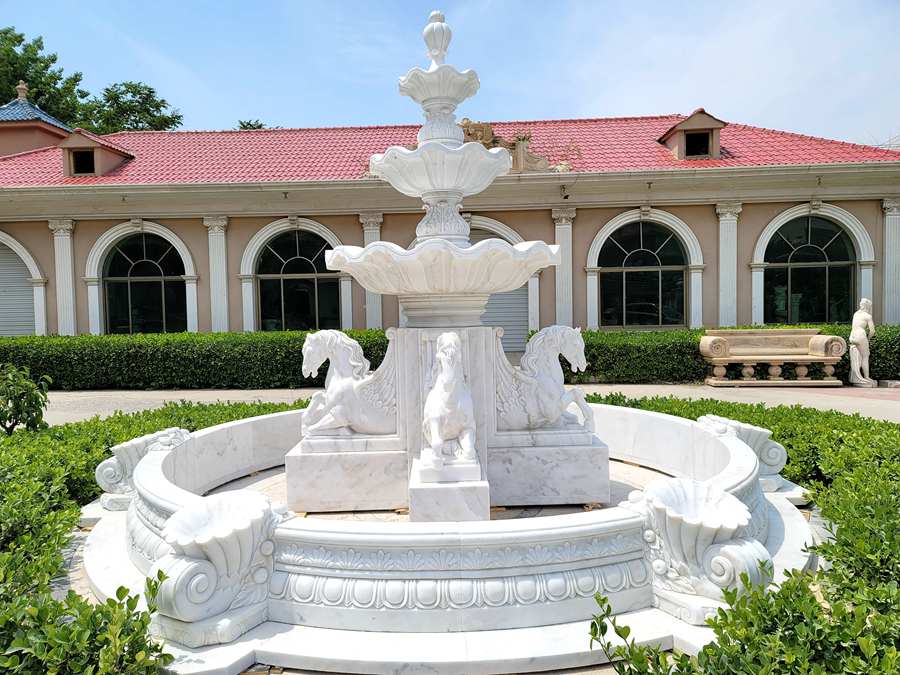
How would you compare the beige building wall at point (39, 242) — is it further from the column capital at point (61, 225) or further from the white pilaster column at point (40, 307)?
the column capital at point (61, 225)

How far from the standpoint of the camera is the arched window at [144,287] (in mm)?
17750

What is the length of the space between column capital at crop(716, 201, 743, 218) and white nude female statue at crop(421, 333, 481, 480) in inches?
580

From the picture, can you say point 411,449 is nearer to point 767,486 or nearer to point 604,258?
point 767,486

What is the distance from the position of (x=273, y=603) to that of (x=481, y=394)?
2.22 m

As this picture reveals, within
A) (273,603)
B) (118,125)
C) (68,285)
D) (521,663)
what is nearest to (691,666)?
(521,663)

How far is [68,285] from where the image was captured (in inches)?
687

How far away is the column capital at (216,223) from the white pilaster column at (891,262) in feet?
60.0

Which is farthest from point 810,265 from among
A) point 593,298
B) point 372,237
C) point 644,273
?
point 372,237

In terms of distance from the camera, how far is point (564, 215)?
16844 mm

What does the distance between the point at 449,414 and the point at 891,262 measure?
17593 mm

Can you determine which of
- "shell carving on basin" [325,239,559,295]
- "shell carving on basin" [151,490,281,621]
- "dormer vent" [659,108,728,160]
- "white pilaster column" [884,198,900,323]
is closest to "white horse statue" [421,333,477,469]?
"shell carving on basin" [325,239,559,295]

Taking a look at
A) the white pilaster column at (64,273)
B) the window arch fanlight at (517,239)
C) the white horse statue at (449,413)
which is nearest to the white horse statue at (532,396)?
the white horse statue at (449,413)

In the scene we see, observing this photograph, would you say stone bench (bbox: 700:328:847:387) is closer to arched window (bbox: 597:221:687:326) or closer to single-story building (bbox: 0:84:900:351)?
single-story building (bbox: 0:84:900:351)

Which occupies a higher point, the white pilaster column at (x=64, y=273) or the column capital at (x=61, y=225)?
the column capital at (x=61, y=225)
